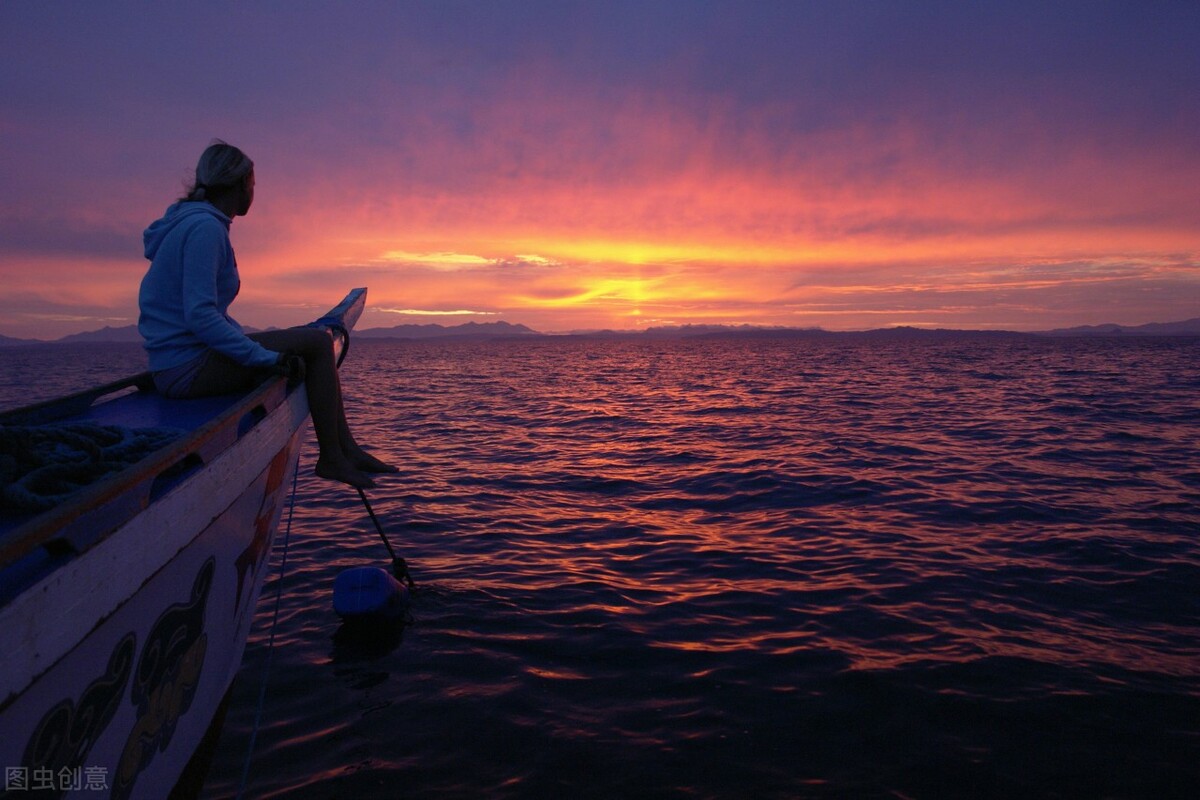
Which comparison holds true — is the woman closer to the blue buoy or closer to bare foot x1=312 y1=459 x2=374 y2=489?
bare foot x1=312 y1=459 x2=374 y2=489

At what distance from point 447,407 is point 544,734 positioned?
23.3 m

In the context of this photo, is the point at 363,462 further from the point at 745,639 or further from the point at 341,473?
the point at 745,639

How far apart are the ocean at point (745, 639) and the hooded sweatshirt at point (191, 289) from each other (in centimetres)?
275

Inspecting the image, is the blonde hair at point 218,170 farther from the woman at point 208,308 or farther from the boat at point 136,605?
the boat at point 136,605

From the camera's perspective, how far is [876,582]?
7.25 meters

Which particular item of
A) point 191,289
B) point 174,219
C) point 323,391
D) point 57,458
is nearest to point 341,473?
point 323,391

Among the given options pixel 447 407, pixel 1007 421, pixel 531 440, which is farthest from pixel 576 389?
pixel 1007 421

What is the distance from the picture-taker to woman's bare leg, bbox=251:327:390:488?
Answer: 4.84 m

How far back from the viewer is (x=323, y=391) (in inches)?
197

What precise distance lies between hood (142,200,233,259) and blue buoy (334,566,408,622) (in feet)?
11.4

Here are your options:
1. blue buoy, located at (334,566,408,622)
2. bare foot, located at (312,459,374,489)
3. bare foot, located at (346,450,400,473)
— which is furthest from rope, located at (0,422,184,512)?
blue buoy, located at (334,566,408,622)

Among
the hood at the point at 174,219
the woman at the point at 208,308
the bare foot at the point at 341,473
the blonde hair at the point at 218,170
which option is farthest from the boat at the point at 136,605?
the blonde hair at the point at 218,170

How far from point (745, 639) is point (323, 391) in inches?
167

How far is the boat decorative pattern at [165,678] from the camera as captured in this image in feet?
8.66
